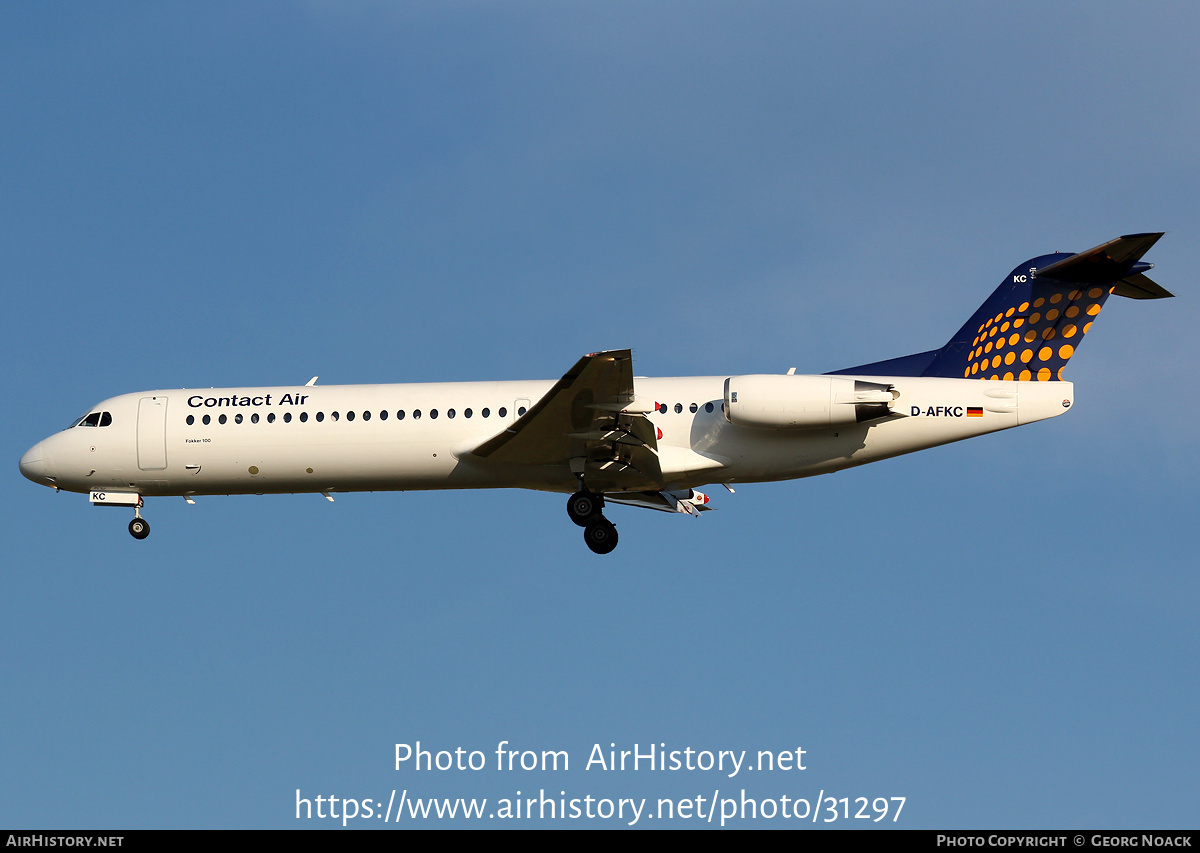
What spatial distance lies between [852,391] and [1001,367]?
315 cm

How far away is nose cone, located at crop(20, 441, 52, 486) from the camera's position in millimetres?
22938

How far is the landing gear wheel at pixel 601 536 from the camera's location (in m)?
21.3

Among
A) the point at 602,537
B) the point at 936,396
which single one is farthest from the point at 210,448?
the point at 936,396

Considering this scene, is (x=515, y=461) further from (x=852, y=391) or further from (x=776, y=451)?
(x=852, y=391)

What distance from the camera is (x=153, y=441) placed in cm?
2228

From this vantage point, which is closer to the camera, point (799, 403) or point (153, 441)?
point (799, 403)

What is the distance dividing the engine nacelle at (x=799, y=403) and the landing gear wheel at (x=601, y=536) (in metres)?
3.24

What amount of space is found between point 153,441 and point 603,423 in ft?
29.2

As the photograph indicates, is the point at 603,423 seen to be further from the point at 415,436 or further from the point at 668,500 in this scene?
the point at 668,500

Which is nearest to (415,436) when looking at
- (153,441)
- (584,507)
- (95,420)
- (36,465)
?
(584,507)

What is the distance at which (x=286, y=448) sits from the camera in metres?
21.7

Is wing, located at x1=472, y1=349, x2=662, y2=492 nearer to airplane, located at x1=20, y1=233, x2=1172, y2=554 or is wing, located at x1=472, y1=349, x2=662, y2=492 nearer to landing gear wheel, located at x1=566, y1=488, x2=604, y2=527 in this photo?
airplane, located at x1=20, y1=233, x2=1172, y2=554

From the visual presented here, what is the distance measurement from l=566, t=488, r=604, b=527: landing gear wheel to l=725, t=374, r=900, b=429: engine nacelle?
10.4ft

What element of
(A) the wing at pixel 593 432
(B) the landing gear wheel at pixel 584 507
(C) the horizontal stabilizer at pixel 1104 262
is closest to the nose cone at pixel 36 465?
(A) the wing at pixel 593 432
